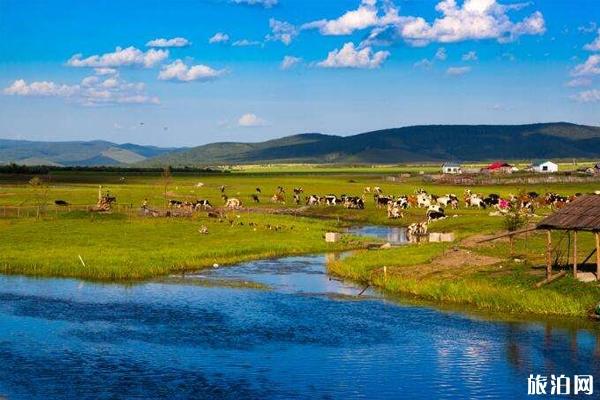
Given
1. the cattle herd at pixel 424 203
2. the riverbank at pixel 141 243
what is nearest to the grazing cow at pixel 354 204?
the cattle herd at pixel 424 203

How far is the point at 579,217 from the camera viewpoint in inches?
1526

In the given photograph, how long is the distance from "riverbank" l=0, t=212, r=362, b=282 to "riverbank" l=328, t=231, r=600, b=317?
8029 millimetres

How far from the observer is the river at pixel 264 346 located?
27172 millimetres


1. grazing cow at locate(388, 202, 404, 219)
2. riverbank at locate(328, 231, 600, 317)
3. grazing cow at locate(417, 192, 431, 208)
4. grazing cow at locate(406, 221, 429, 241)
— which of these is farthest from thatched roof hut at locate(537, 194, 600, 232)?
grazing cow at locate(417, 192, 431, 208)

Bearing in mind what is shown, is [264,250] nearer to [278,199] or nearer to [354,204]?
[354,204]

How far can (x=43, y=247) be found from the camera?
56750 mm

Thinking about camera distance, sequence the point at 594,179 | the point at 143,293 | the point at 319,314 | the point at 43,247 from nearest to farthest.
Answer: the point at 319,314
the point at 143,293
the point at 43,247
the point at 594,179

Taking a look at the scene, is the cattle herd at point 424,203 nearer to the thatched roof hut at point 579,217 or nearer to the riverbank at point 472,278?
the riverbank at point 472,278

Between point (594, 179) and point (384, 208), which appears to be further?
point (594, 179)

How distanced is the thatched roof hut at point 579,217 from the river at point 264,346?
16.3ft

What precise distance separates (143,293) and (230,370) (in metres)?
15.2

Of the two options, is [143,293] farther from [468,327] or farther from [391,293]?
[468,327]

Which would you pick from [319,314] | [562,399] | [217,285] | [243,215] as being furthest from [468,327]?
[243,215]

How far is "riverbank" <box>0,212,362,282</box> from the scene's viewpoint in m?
49.8
